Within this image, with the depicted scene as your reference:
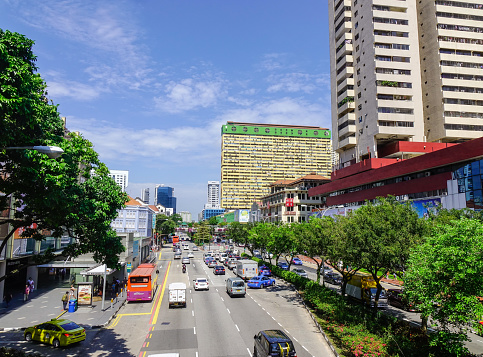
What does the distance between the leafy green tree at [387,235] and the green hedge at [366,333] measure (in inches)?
128

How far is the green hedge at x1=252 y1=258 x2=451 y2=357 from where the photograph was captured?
16.6 meters

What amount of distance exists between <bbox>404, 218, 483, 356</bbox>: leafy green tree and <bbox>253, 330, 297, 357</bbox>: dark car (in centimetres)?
632

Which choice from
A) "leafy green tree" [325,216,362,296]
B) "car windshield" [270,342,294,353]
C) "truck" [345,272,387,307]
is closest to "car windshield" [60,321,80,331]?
"car windshield" [270,342,294,353]

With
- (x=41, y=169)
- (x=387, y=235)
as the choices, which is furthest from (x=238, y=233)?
(x=41, y=169)

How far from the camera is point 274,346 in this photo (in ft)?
54.0

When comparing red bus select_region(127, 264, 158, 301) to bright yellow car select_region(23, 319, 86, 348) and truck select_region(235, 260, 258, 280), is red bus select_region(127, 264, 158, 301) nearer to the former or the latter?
bright yellow car select_region(23, 319, 86, 348)

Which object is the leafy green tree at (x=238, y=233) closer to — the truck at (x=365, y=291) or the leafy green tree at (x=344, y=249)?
the truck at (x=365, y=291)

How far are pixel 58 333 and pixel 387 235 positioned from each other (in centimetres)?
2057

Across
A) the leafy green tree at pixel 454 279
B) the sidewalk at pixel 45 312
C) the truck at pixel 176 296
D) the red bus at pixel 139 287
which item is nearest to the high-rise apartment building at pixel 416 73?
the truck at pixel 176 296

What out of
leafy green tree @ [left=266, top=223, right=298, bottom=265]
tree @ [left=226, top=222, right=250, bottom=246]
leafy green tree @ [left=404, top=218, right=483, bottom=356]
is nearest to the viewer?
leafy green tree @ [left=404, top=218, right=483, bottom=356]

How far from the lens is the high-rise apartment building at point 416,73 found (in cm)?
6288

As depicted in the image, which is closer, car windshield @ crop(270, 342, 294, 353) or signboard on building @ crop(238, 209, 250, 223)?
car windshield @ crop(270, 342, 294, 353)

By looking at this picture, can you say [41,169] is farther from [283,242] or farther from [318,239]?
[283,242]

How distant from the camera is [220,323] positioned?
25.3 metres
